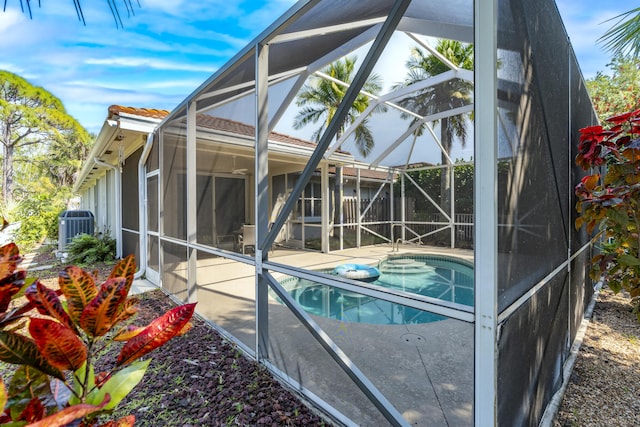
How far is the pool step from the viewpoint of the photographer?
29.1 feet

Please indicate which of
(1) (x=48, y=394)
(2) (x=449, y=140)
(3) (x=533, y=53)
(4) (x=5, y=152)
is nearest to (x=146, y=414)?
(1) (x=48, y=394)

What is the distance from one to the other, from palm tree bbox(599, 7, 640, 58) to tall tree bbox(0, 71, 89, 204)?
27.3 m

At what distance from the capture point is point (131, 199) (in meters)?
7.31

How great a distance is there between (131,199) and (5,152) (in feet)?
73.5

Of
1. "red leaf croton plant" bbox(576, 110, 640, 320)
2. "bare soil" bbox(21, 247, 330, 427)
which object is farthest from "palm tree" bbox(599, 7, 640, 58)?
"bare soil" bbox(21, 247, 330, 427)

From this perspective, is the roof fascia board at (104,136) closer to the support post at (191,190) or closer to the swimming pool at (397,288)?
the support post at (191,190)

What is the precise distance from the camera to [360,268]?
7.70 meters

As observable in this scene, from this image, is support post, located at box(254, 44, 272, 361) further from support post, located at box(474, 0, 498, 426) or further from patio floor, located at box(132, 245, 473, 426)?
support post, located at box(474, 0, 498, 426)

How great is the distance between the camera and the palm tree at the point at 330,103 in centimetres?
866

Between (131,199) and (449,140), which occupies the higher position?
(449,140)

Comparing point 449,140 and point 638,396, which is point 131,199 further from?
point 449,140

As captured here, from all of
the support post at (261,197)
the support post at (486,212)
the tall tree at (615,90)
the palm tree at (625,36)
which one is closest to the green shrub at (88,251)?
the support post at (261,197)

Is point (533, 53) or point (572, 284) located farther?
point (572, 284)

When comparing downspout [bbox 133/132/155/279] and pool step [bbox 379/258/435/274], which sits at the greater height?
downspout [bbox 133/132/155/279]
